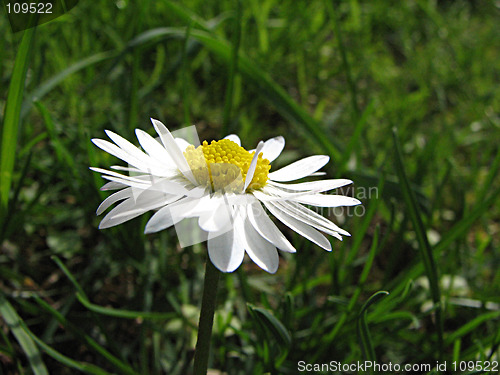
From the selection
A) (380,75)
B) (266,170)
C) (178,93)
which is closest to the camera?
(266,170)

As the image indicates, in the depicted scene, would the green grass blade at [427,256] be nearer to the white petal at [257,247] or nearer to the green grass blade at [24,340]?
the white petal at [257,247]

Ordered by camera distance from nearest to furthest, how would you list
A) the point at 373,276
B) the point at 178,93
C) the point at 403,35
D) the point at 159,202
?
1. the point at 159,202
2. the point at 373,276
3. the point at 178,93
4. the point at 403,35

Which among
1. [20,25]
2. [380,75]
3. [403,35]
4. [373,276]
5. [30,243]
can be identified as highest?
[403,35]

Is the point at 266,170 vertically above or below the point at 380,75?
below

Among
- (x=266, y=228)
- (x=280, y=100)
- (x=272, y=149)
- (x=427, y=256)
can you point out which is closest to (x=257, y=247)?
(x=266, y=228)

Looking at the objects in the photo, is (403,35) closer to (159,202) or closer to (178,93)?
(178,93)

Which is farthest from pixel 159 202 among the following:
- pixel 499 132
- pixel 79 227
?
pixel 499 132

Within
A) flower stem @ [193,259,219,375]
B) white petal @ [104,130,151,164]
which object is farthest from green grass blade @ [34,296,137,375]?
white petal @ [104,130,151,164]
